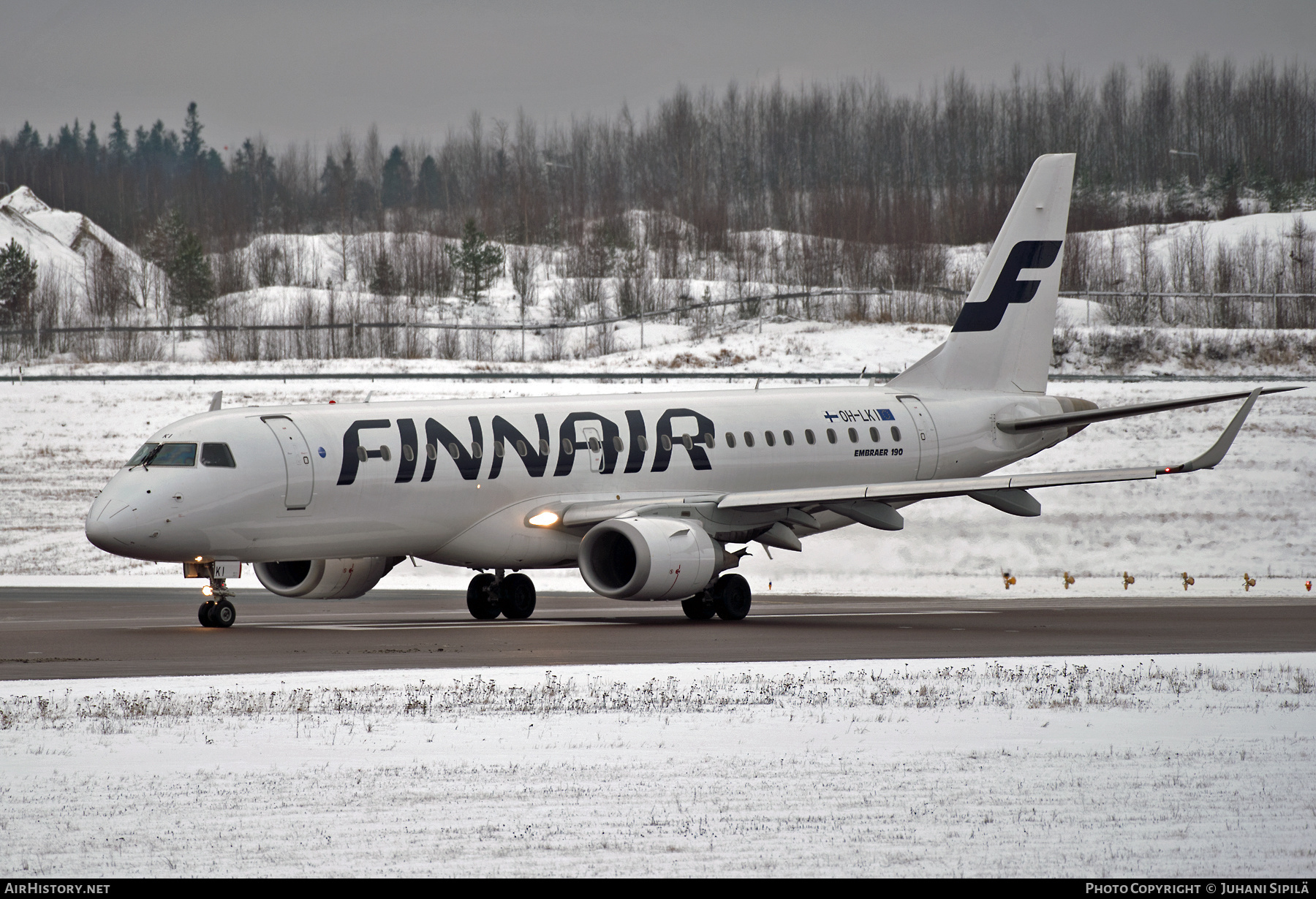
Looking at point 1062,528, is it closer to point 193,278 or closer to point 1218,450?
point 1218,450

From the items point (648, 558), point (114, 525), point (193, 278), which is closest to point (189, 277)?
point (193, 278)

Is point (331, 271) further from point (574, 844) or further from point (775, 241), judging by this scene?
point (574, 844)

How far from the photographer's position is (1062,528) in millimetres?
39156

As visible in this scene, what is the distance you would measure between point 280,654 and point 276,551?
4.83 metres

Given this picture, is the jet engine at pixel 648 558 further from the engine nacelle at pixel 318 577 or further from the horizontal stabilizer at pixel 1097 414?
the horizontal stabilizer at pixel 1097 414

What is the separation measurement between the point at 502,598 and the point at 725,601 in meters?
3.88

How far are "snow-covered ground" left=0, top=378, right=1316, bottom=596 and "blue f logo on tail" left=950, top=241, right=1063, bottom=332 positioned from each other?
5295 millimetres

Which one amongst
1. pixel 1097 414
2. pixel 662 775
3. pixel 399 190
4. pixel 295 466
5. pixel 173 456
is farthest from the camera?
pixel 399 190

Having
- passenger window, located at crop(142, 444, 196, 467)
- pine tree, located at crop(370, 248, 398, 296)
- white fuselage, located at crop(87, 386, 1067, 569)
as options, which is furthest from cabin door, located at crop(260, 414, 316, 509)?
pine tree, located at crop(370, 248, 398, 296)

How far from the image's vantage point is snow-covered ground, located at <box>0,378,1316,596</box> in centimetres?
3703

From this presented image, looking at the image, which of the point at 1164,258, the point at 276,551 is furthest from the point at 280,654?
the point at 1164,258

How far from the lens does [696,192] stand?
11950 centimetres

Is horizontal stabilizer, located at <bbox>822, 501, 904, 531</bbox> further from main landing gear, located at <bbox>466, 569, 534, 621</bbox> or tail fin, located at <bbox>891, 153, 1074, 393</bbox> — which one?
tail fin, located at <bbox>891, 153, 1074, 393</bbox>

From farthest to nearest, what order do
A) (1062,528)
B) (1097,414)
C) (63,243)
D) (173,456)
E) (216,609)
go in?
(63,243) < (1062,528) < (1097,414) < (216,609) < (173,456)
